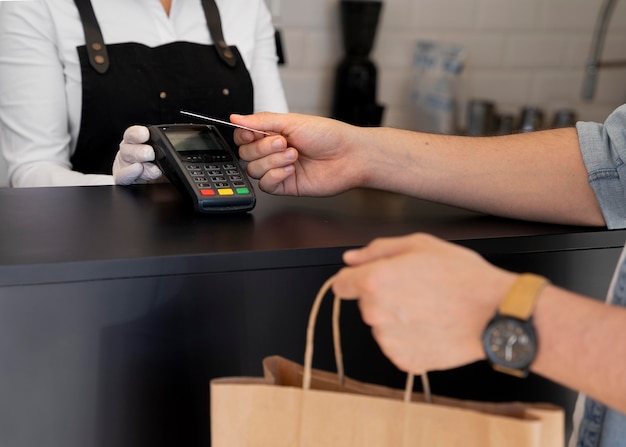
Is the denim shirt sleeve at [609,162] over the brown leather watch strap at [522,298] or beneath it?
over

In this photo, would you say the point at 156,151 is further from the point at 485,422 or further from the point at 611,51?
the point at 611,51

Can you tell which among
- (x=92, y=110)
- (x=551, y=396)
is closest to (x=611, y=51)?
(x=92, y=110)

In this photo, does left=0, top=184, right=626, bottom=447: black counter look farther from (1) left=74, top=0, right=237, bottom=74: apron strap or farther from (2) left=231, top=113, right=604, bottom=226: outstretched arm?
(1) left=74, top=0, right=237, bottom=74: apron strap

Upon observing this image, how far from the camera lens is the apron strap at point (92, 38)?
1371mm

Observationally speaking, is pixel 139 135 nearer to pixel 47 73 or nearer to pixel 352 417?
pixel 352 417

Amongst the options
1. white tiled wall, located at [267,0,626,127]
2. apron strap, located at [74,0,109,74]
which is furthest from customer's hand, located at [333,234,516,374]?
white tiled wall, located at [267,0,626,127]

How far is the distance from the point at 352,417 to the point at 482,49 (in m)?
1.90

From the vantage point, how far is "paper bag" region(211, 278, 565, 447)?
0.54m

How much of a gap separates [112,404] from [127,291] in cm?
11

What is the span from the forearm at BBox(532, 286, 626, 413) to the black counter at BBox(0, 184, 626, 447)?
19 centimetres

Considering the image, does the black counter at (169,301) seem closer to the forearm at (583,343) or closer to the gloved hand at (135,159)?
the gloved hand at (135,159)

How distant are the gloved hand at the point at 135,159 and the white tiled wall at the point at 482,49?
123 cm

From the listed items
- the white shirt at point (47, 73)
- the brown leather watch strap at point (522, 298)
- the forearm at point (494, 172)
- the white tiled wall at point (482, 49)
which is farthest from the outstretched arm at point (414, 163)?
the white tiled wall at point (482, 49)

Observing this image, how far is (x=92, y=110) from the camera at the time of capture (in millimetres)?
1375
